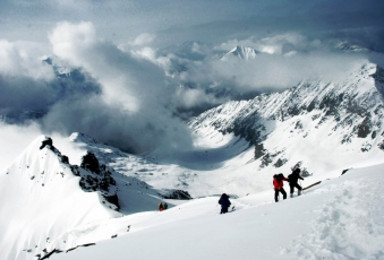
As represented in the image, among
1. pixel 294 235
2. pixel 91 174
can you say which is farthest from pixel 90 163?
pixel 294 235

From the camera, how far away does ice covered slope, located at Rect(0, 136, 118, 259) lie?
4250 inches

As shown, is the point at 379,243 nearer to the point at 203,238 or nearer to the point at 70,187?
the point at 203,238

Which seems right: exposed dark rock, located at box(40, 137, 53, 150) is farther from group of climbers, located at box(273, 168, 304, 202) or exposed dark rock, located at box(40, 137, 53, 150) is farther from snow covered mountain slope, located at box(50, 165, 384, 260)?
group of climbers, located at box(273, 168, 304, 202)

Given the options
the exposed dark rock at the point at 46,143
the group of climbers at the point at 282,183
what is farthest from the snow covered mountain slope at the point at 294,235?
the exposed dark rock at the point at 46,143

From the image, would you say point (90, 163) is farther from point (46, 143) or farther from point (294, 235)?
point (294, 235)

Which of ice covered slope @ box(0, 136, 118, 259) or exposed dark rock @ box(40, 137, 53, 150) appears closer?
ice covered slope @ box(0, 136, 118, 259)

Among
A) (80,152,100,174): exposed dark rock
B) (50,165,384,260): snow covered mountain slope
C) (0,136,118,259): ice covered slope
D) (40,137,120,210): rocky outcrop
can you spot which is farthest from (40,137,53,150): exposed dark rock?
(50,165,384,260): snow covered mountain slope

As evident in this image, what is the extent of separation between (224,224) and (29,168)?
550 feet

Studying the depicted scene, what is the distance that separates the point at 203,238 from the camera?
18.7 metres

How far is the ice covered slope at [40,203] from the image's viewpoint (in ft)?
354

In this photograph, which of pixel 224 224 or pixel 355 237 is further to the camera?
pixel 224 224

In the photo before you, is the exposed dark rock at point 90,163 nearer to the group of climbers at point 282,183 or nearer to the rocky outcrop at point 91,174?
the rocky outcrop at point 91,174

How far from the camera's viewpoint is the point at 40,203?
148 m

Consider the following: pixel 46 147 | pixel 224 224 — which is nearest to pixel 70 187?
pixel 46 147
